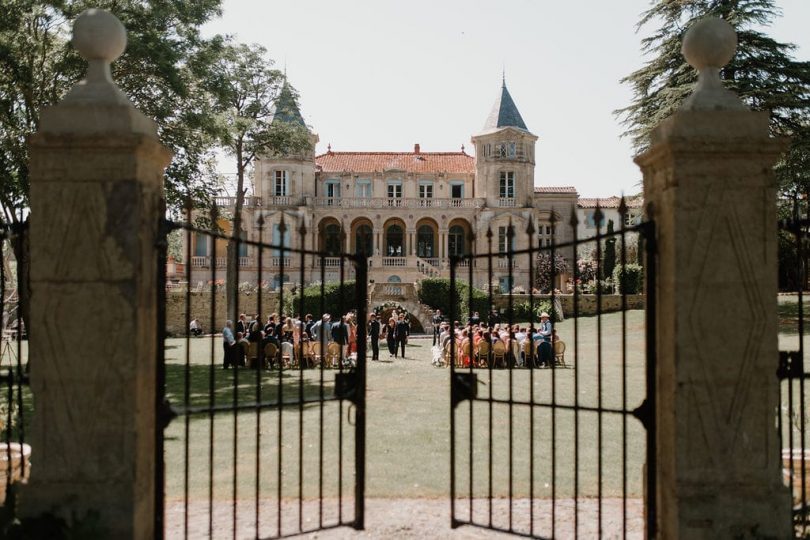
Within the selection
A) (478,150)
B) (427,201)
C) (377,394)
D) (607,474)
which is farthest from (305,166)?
(607,474)

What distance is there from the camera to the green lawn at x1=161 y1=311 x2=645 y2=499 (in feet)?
21.1

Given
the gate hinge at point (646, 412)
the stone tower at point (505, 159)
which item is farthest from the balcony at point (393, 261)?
the gate hinge at point (646, 412)

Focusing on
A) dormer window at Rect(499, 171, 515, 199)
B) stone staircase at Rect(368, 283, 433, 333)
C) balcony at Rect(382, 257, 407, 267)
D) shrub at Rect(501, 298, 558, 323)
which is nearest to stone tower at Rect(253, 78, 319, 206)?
balcony at Rect(382, 257, 407, 267)

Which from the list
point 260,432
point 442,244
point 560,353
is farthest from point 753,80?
point 442,244

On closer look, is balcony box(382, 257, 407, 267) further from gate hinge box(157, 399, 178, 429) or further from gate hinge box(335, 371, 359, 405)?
gate hinge box(157, 399, 178, 429)

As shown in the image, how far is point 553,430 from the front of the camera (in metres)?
4.31

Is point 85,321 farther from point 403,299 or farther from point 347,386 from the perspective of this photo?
point 403,299

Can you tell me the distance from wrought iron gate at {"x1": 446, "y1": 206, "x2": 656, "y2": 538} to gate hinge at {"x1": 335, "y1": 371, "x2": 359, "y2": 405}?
2.06 ft

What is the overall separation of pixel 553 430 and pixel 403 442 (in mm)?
4461

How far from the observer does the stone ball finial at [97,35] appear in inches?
156

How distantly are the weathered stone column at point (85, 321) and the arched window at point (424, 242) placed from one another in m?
47.2

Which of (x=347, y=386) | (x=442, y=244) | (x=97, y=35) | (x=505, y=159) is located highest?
(x=505, y=159)

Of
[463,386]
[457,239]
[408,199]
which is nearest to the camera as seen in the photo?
[463,386]

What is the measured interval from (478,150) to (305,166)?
40.3 ft
